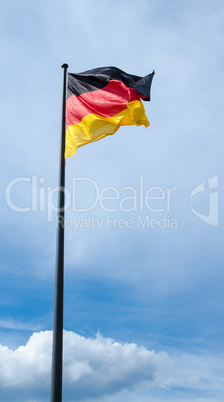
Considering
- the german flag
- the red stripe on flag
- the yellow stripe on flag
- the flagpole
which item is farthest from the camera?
the red stripe on flag

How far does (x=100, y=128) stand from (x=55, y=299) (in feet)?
18.0

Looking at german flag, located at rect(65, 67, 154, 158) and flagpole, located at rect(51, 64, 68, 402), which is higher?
german flag, located at rect(65, 67, 154, 158)

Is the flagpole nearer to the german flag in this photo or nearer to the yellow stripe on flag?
the yellow stripe on flag

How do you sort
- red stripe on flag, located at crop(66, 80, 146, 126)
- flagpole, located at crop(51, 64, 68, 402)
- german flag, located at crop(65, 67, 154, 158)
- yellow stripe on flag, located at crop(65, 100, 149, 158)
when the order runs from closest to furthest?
flagpole, located at crop(51, 64, 68, 402) → yellow stripe on flag, located at crop(65, 100, 149, 158) → german flag, located at crop(65, 67, 154, 158) → red stripe on flag, located at crop(66, 80, 146, 126)

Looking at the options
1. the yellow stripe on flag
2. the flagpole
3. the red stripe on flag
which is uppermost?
the red stripe on flag

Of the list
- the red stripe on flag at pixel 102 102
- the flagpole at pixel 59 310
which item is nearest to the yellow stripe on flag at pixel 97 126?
the red stripe on flag at pixel 102 102

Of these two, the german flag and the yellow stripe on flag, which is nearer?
the yellow stripe on flag

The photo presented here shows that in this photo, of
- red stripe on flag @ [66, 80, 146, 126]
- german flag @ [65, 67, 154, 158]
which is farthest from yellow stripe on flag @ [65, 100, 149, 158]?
red stripe on flag @ [66, 80, 146, 126]

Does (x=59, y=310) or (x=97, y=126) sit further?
(x=97, y=126)

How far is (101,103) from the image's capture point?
12.4 metres

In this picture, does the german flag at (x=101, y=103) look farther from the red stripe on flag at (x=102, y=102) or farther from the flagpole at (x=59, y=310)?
the flagpole at (x=59, y=310)

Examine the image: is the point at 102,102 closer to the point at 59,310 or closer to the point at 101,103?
the point at 101,103

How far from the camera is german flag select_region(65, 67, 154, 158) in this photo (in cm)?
1203

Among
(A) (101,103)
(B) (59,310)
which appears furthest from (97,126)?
(B) (59,310)
